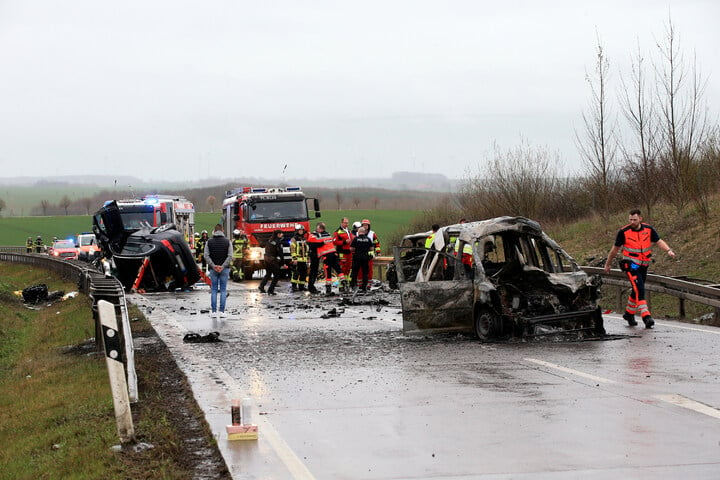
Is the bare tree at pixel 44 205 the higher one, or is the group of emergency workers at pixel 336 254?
the bare tree at pixel 44 205

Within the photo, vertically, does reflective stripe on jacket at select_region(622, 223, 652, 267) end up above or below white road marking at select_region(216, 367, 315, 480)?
above

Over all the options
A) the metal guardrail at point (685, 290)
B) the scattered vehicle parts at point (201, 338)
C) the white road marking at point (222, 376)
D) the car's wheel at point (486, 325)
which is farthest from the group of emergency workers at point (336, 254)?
the car's wheel at point (486, 325)

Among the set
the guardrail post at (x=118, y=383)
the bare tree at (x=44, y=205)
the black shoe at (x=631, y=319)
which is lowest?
the black shoe at (x=631, y=319)

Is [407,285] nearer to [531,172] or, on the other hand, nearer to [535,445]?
[535,445]

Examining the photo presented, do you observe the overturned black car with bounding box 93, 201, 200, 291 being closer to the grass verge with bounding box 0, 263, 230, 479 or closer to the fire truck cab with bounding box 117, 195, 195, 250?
the fire truck cab with bounding box 117, 195, 195, 250

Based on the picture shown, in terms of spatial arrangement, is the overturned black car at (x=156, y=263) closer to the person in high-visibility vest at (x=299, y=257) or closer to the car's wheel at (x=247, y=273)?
the person in high-visibility vest at (x=299, y=257)

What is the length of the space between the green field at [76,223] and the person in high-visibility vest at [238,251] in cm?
4234

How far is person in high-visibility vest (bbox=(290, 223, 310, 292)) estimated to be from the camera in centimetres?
2677

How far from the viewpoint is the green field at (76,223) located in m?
88.4

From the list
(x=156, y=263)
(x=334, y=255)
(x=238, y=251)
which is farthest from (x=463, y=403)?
(x=238, y=251)

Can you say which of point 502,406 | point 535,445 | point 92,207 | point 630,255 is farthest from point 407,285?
point 92,207

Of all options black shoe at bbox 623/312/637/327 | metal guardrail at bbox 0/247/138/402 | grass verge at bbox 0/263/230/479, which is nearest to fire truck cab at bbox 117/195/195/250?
metal guardrail at bbox 0/247/138/402

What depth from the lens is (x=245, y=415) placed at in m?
8.56

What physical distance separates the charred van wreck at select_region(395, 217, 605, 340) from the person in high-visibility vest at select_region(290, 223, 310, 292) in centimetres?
1182
